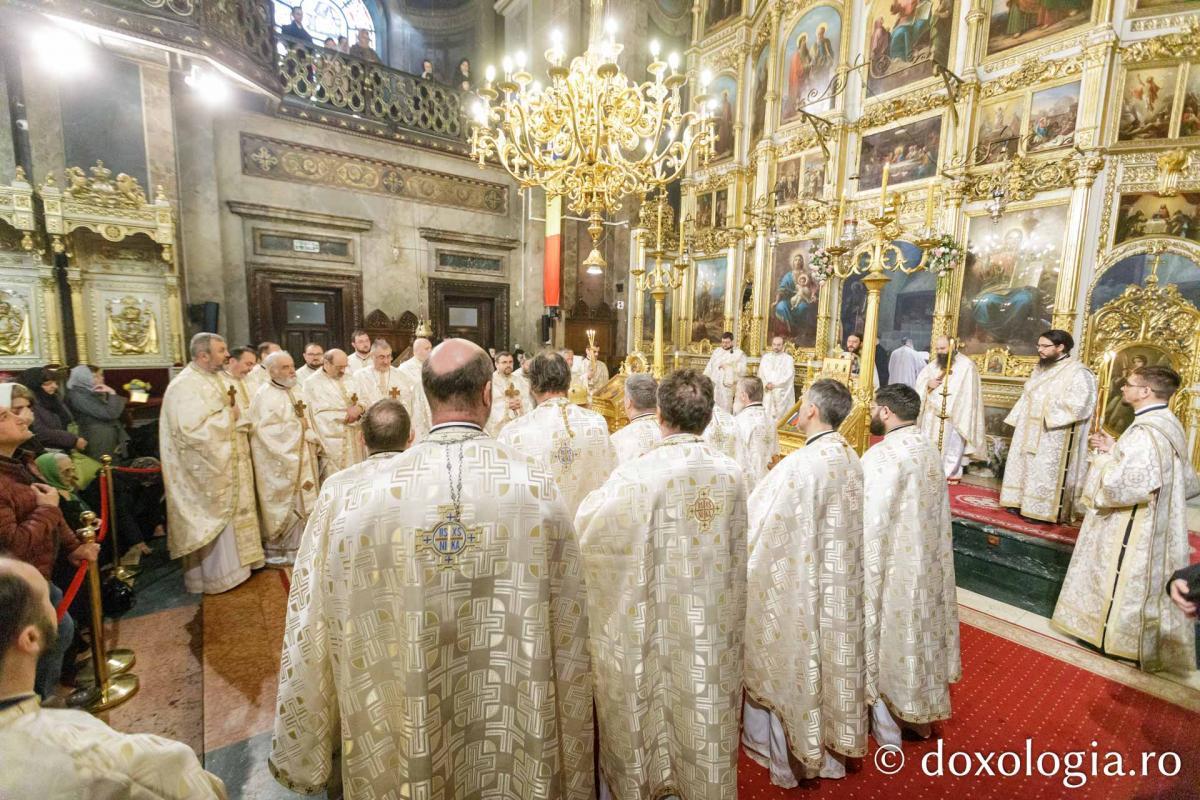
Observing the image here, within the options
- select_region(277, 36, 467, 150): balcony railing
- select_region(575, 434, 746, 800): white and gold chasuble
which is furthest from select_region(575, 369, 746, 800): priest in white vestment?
select_region(277, 36, 467, 150): balcony railing

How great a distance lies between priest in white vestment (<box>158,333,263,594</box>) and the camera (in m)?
4.30

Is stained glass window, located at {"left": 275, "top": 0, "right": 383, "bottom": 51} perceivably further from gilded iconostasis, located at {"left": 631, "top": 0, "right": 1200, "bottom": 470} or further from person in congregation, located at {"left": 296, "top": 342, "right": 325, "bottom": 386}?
person in congregation, located at {"left": 296, "top": 342, "right": 325, "bottom": 386}

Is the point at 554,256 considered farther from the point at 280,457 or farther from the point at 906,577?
the point at 906,577

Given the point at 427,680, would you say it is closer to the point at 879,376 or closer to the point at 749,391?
the point at 749,391

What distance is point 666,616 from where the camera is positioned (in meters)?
2.25

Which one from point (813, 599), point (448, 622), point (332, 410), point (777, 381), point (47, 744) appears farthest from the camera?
point (777, 381)

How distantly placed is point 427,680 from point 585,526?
0.88 metres

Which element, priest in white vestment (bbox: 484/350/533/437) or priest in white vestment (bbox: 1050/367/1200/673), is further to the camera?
priest in white vestment (bbox: 484/350/533/437)

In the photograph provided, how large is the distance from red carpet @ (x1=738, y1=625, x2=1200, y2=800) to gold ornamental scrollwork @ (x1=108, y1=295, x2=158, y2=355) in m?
9.93

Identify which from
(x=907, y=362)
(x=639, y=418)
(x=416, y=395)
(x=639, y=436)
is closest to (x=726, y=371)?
(x=907, y=362)

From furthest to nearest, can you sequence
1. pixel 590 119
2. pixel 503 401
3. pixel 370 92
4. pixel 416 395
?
1. pixel 370 92
2. pixel 503 401
3. pixel 416 395
4. pixel 590 119

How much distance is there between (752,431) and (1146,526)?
124 inches

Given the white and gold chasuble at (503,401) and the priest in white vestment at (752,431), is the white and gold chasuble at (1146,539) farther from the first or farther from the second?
the white and gold chasuble at (503,401)

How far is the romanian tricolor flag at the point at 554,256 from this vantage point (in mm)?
12656
